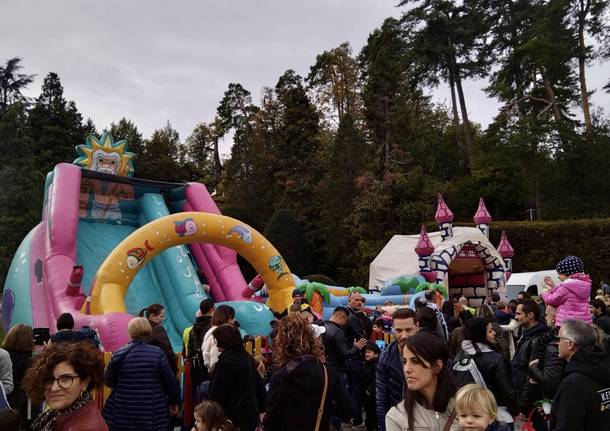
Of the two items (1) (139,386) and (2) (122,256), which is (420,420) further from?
(2) (122,256)

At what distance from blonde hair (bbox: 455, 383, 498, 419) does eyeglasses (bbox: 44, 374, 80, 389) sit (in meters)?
1.57

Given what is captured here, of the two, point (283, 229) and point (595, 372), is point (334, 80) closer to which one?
point (283, 229)

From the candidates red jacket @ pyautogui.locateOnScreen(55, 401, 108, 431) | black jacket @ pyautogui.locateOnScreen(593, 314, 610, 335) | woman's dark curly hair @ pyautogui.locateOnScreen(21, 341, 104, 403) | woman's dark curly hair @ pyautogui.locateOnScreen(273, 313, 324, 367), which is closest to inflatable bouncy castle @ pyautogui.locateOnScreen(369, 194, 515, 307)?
black jacket @ pyautogui.locateOnScreen(593, 314, 610, 335)

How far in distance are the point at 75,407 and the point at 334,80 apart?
32.2 metres

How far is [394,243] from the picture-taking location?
17.0m

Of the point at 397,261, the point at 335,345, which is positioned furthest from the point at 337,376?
the point at 397,261

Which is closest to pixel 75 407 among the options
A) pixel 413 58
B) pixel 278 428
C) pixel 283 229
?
pixel 278 428

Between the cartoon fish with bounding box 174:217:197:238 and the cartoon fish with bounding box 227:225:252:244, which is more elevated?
the cartoon fish with bounding box 174:217:197:238

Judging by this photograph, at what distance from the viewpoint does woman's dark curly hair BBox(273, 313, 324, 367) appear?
307cm

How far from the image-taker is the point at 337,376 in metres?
3.11

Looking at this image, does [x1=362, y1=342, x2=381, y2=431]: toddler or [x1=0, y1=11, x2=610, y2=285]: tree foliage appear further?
[x1=0, y1=11, x2=610, y2=285]: tree foliage

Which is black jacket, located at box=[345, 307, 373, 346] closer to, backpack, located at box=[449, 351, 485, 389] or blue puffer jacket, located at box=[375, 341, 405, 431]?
blue puffer jacket, located at box=[375, 341, 405, 431]

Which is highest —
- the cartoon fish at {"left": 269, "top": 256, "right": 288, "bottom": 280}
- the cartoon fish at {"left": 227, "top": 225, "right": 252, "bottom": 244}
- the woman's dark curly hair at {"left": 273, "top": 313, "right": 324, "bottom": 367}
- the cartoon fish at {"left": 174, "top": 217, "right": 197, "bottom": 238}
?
the cartoon fish at {"left": 174, "top": 217, "right": 197, "bottom": 238}

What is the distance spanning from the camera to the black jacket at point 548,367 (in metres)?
3.46
